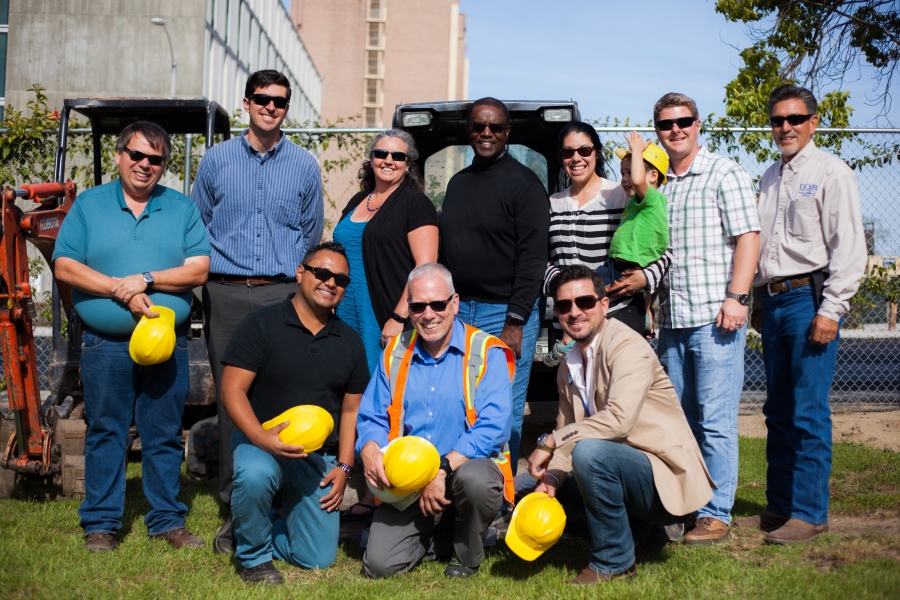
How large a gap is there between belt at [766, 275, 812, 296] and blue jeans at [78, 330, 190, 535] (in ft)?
11.0

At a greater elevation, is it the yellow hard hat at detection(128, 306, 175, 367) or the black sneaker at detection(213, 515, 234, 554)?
the yellow hard hat at detection(128, 306, 175, 367)

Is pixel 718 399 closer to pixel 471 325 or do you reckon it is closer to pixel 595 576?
pixel 595 576

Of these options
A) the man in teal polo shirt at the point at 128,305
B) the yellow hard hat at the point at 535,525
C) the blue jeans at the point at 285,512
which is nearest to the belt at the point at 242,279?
the man in teal polo shirt at the point at 128,305

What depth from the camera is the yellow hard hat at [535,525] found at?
3.97m

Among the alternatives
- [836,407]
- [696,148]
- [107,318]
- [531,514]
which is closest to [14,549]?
[107,318]

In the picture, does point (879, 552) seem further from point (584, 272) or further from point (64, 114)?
point (64, 114)

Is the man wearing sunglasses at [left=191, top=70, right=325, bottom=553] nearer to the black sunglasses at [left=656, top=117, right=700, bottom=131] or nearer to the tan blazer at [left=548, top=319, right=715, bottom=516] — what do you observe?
the tan blazer at [left=548, top=319, right=715, bottom=516]

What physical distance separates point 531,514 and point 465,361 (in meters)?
0.86

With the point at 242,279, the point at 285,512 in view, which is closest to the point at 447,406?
the point at 285,512

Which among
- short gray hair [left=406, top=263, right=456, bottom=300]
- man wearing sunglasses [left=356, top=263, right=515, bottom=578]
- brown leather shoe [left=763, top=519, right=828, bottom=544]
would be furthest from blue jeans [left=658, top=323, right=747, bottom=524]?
short gray hair [left=406, top=263, right=456, bottom=300]

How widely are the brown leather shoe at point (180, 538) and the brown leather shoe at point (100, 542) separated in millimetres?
249

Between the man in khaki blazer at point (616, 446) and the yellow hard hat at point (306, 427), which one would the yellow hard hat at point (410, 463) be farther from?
the man in khaki blazer at point (616, 446)

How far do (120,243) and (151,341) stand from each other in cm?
63

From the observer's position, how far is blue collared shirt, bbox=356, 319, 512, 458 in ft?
14.2
